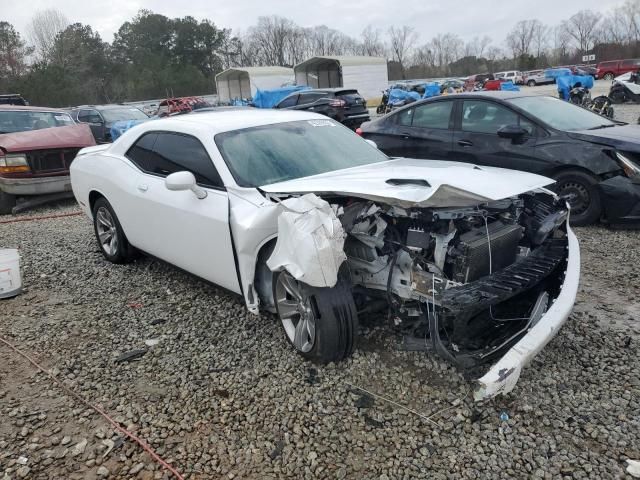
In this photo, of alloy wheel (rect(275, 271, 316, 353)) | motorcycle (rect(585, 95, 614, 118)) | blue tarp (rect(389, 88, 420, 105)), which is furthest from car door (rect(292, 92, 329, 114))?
alloy wheel (rect(275, 271, 316, 353))

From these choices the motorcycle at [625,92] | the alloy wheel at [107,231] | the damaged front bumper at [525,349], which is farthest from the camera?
the motorcycle at [625,92]

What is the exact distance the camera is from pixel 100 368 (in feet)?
11.1

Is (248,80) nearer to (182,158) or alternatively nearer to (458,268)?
(182,158)

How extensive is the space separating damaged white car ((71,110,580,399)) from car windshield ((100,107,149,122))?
12.4 metres

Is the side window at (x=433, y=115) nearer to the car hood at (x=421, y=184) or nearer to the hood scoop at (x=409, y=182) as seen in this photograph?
the car hood at (x=421, y=184)

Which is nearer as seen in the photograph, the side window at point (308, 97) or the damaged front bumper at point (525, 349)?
the damaged front bumper at point (525, 349)

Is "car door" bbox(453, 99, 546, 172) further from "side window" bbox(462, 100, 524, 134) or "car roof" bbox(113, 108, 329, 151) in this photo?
"car roof" bbox(113, 108, 329, 151)

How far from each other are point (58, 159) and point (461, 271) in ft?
23.6

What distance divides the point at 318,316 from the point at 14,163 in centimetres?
653

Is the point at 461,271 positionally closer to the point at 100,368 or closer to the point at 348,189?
the point at 348,189

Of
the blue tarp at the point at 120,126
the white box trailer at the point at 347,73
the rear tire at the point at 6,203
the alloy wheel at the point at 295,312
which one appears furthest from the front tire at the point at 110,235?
the white box trailer at the point at 347,73

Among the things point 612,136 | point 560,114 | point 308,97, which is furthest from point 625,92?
point 612,136

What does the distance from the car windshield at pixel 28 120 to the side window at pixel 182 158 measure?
19.5 feet

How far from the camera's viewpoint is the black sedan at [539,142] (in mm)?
5375
